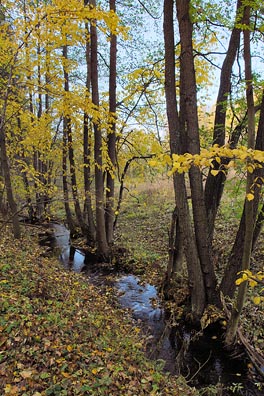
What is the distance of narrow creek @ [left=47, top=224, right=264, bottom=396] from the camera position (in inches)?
170

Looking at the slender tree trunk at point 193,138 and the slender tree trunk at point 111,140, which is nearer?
the slender tree trunk at point 193,138

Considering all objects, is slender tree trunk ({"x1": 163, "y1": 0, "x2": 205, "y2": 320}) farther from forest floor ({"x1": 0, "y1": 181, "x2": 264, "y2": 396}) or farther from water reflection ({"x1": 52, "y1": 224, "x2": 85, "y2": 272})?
water reflection ({"x1": 52, "y1": 224, "x2": 85, "y2": 272})

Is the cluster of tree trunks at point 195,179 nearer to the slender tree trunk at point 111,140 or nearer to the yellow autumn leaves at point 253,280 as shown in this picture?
the yellow autumn leaves at point 253,280

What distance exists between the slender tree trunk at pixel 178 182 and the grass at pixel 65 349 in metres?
1.38

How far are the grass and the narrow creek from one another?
0.42 m

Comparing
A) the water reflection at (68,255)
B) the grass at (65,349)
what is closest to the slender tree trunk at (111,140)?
the water reflection at (68,255)

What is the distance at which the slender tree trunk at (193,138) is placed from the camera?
5062 millimetres

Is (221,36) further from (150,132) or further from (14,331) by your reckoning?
(14,331)

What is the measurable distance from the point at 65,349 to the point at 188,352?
256cm

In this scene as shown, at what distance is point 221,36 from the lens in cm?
604

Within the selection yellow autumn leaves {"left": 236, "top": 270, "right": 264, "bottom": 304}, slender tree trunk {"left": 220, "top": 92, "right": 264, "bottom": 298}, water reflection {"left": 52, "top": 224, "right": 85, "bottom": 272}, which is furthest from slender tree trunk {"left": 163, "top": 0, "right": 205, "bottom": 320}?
water reflection {"left": 52, "top": 224, "right": 85, "bottom": 272}

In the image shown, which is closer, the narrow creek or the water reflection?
the narrow creek

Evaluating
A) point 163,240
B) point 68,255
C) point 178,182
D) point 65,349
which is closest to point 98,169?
point 68,255

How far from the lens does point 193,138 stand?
5.22m
